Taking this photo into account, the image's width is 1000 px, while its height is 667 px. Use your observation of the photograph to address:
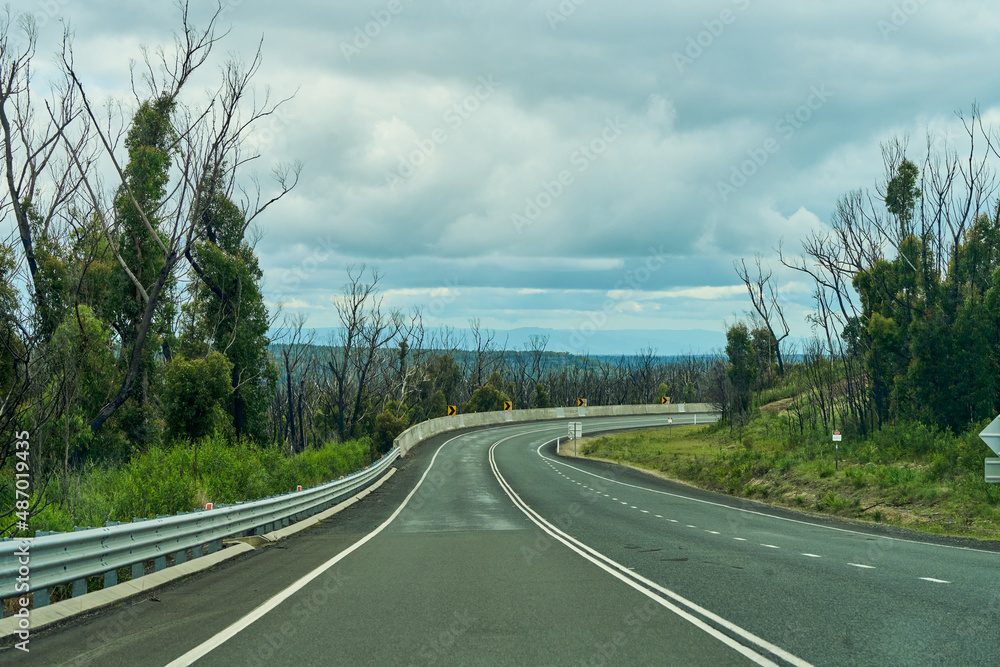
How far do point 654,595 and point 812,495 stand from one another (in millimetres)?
20035

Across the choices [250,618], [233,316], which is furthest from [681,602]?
[233,316]

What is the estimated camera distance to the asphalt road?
648cm

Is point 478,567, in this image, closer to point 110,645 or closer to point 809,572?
point 809,572

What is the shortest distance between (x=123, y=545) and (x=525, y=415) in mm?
80230

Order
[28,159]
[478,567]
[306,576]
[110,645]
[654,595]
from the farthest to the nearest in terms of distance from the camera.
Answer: [28,159] → [478,567] → [306,576] → [654,595] → [110,645]

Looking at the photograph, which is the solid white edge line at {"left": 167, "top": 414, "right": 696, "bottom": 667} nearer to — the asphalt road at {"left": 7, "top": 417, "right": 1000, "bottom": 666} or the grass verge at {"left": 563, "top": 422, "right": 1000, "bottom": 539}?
the asphalt road at {"left": 7, "top": 417, "right": 1000, "bottom": 666}

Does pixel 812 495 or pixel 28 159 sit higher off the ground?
pixel 28 159

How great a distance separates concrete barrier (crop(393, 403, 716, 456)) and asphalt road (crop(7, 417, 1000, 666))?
137 ft

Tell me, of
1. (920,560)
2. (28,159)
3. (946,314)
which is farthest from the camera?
(946,314)

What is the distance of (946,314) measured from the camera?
31.8m

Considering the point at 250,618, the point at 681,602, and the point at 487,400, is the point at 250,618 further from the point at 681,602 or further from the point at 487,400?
the point at 487,400

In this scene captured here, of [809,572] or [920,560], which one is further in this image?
[920,560]

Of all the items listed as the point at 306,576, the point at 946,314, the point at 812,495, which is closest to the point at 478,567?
the point at 306,576

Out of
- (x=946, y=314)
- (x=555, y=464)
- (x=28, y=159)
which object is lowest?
(x=555, y=464)
